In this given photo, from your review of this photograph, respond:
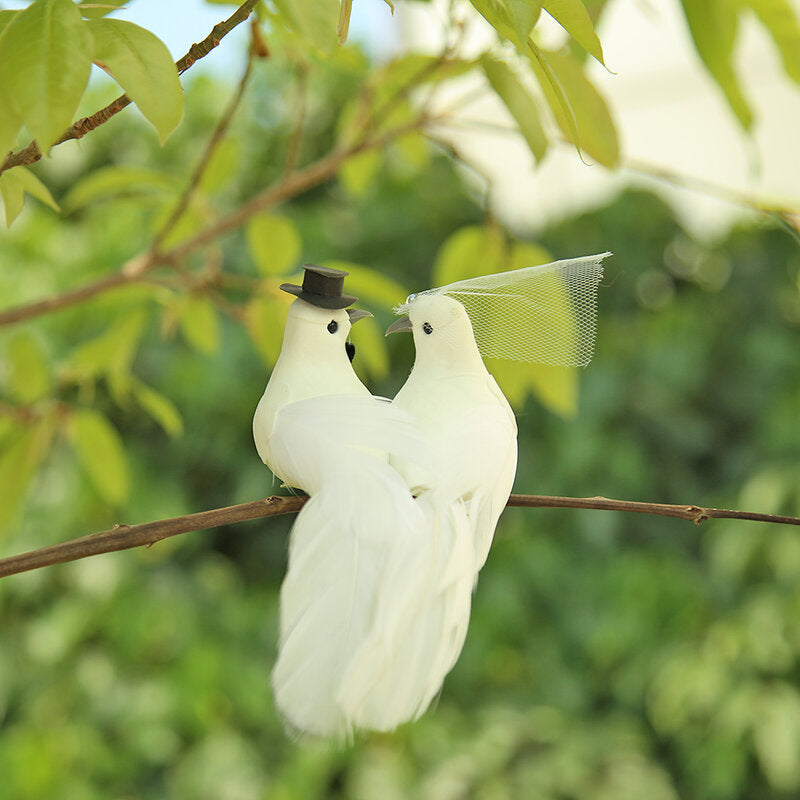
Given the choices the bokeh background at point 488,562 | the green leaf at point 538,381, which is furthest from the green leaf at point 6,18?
the bokeh background at point 488,562

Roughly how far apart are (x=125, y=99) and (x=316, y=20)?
0.06m

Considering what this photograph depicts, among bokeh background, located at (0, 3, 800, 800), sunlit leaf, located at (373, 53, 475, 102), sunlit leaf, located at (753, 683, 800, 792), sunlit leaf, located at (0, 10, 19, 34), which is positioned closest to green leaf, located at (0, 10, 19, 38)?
sunlit leaf, located at (0, 10, 19, 34)

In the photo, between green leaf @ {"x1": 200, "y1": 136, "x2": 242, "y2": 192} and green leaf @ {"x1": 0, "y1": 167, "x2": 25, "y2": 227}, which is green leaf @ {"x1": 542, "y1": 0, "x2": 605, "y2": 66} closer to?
green leaf @ {"x1": 0, "y1": 167, "x2": 25, "y2": 227}

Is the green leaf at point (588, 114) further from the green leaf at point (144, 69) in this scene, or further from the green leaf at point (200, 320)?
the green leaf at point (200, 320)

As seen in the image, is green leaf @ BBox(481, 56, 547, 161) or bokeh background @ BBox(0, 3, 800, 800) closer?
green leaf @ BBox(481, 56, 547, 161)

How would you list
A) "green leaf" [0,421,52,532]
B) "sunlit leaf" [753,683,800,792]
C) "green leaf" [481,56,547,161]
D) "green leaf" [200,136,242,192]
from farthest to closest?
"sunlit leaf" [753,683,800,792], "green leaf" [200,136,242,192], "green leaf" [0,421,52,532], "green leaf" [481,56,547,161]

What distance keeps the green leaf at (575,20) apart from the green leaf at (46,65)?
12 cm

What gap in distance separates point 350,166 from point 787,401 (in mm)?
755

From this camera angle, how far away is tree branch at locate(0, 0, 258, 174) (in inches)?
9.3

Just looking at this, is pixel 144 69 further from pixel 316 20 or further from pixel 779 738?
pixel 779 738

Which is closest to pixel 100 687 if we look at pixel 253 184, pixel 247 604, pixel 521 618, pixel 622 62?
pixel 247 604

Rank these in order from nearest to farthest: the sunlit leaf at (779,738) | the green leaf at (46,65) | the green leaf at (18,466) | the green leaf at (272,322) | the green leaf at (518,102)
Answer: the green leaf at (46,65) < the green leaf at (518,102) < the green leaf at (272,322) < the green leaf at (18,466) < the sunlit leaf at (779,738)

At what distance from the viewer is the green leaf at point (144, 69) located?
0.23 meters

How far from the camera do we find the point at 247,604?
3.97 feet
